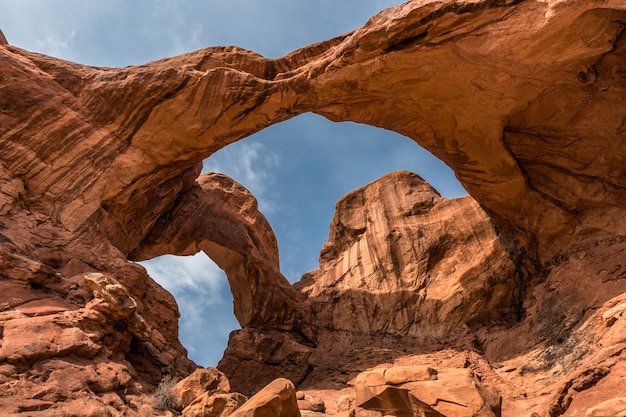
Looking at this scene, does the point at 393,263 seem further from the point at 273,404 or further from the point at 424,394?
the point at 273,404

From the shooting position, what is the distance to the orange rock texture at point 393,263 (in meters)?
9.89

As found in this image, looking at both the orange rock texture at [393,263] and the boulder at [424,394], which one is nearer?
the boulder at [424,394]

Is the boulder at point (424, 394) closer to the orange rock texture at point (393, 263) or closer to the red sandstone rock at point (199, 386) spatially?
the orange rock texture at point (393, 263)

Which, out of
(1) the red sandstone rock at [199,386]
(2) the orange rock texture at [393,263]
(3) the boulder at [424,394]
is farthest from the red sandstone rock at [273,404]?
(1) the red sandstone rock at [199,386]

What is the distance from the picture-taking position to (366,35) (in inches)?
519

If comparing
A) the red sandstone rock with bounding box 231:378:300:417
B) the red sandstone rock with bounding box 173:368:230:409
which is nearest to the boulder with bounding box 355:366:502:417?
the red sandstone rock with bounding box 231:378:300:417

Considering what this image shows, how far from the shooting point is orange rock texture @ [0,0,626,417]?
32.4ft

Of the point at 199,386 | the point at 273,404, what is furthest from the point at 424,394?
the point at 199,386

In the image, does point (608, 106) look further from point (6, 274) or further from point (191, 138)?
point (6, 274)

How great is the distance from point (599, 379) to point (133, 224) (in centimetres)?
1369

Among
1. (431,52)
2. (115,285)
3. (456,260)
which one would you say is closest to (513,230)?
(456,260)

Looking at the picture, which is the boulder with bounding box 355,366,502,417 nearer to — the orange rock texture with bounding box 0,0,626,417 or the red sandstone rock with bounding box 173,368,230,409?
the orange rock texture with bounding box 0,0,626,417

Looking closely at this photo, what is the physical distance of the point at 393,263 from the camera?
19562 mm

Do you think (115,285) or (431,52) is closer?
(115,285)
